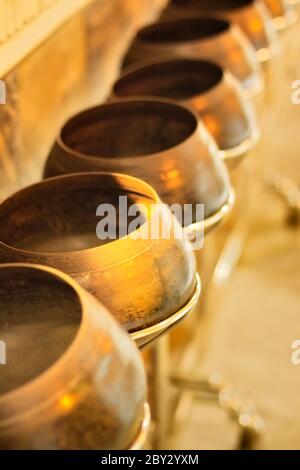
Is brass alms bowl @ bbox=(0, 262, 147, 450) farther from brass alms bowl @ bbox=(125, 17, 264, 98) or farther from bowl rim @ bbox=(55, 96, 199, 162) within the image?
brass alms bowl @ bbox=(125, 17, 264, 98)

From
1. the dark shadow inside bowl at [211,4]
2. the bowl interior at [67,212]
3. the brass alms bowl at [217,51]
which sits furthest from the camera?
the dark shadow inside bowl at [211,4]

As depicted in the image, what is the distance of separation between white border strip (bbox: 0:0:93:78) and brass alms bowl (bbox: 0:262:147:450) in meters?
0.65

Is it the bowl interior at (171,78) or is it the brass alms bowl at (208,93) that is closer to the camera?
the brass alms bowl at (208,93)

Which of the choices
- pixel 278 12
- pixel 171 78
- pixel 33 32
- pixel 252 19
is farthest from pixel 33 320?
pixel 278 12

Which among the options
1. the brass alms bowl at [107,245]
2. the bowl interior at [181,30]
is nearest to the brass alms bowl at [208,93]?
the bowl interior at [181,30]

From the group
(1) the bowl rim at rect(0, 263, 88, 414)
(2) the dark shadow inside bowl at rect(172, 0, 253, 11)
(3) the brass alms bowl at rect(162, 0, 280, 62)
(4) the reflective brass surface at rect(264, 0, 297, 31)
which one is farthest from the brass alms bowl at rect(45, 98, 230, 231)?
(4) the reflective brass surface at rect(264, 0, 297, 31)

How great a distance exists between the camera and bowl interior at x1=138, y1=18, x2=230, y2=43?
2.26 metres

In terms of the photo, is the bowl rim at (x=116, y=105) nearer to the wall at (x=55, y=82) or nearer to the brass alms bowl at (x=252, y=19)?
the wall at (x=55, y=82)

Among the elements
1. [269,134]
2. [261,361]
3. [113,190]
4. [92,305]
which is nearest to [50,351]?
[92,305]

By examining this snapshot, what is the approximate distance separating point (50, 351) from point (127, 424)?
267 mm

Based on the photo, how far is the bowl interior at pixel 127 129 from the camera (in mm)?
1617

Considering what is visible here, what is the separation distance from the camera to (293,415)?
304 cm

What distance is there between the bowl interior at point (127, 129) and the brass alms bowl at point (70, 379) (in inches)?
25.1
